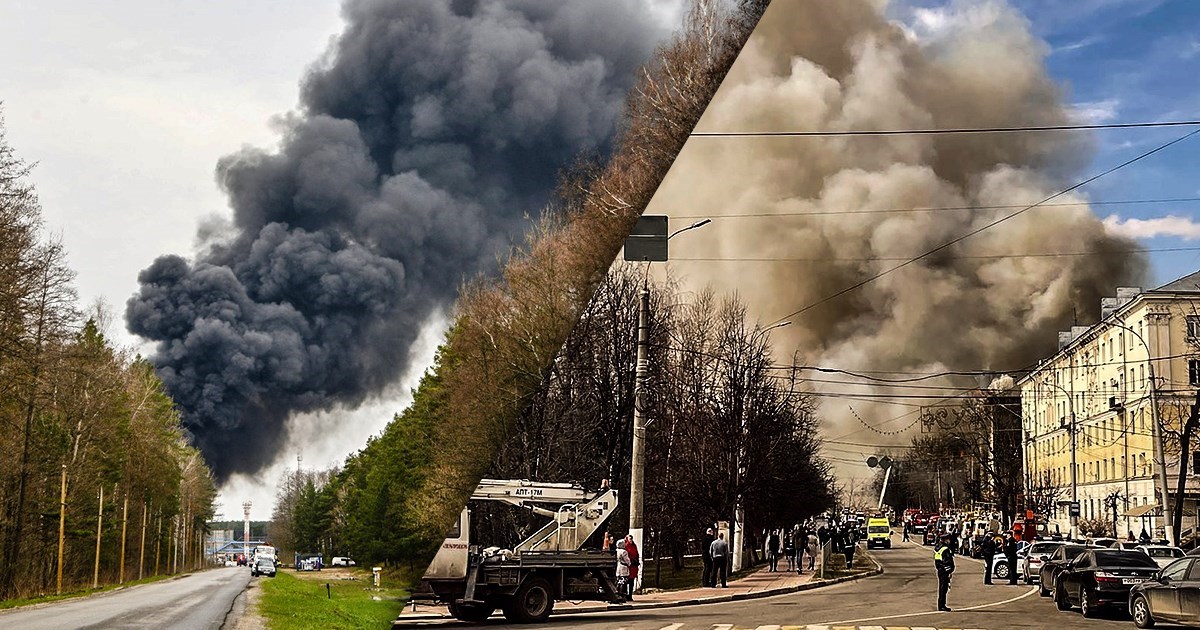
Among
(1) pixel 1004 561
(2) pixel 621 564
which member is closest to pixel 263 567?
(2) pixel 621 564

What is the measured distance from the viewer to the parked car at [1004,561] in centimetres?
433

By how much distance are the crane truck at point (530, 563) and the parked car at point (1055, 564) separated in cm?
195

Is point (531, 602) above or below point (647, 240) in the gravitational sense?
below

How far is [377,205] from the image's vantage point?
1.51 metres

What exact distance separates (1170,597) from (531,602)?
191 cm

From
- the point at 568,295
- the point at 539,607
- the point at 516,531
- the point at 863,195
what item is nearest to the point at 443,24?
the point at 568,295

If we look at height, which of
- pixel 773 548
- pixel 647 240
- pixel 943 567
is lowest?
pixel 773 548

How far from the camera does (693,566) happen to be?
172 inches

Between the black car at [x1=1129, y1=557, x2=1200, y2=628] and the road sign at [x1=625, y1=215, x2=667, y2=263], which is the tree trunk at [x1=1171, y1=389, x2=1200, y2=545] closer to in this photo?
the black car at [x1=1129, y1=557, x2=1200, y2=628]

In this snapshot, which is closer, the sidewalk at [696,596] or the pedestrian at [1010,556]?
the sidewalk at [696,596]

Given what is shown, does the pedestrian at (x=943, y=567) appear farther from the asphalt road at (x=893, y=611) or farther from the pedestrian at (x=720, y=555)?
the pedestrian at (x=720, y=555)

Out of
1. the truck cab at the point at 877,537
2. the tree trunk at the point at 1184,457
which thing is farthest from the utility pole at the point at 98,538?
the truck cab at the point at 877,537

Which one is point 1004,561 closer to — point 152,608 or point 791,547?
point 791,547

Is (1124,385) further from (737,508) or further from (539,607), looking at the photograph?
(737,508)
